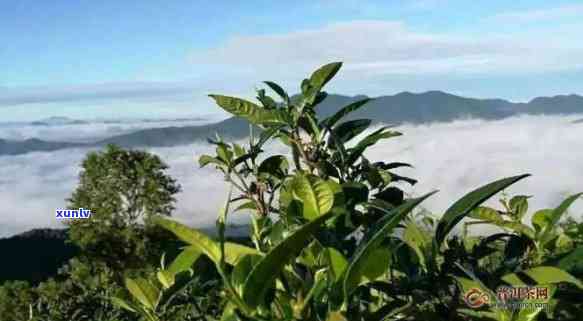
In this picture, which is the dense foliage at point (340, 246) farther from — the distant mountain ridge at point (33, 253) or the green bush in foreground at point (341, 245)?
the distant mountain ridge at point (33, 253)

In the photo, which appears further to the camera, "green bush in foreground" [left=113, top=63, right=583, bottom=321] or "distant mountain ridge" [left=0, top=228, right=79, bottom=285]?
"distant mountain ridge" [left=0, top=228, right=79, bottom=285]

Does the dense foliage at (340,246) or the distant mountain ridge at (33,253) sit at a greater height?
the dense foliage at (340,246)

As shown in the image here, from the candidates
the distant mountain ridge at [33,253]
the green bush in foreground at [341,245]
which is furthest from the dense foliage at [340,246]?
the distant mountain ridge at [33,253]

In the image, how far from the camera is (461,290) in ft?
4.53

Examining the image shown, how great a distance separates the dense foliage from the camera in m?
1.07

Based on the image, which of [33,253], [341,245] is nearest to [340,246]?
[341,245]

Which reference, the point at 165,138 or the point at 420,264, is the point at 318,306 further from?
the point at 165,138

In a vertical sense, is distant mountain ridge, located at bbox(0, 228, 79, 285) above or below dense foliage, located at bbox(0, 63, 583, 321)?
below

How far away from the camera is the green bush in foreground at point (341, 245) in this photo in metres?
1.07

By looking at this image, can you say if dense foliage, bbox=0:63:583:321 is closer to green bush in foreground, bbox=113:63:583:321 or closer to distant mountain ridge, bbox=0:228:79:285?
green bush in foreground, bbox=113:63:583:321

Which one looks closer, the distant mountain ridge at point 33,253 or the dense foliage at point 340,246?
the dense foliage at point 340,246

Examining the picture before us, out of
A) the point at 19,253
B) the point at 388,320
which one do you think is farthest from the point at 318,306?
the point at 19,253

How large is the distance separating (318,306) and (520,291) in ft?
1.36

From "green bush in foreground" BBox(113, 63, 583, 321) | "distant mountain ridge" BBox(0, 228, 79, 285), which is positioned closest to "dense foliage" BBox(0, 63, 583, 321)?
"green bush in foreground" BBox(113, 63, 583, 321)
